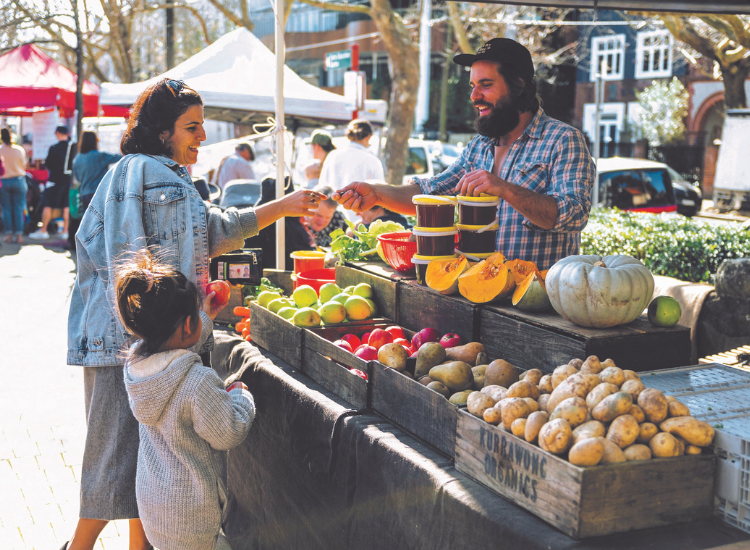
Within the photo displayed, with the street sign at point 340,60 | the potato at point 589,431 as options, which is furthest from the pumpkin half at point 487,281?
the street sign at point 340,60

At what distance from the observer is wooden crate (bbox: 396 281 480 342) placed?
2805mm

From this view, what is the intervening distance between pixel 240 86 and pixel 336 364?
24.9 ft

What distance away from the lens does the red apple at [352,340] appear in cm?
317

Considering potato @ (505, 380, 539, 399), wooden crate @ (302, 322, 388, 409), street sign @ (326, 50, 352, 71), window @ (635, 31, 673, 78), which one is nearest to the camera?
potato @ (505, 380, 539, 399)

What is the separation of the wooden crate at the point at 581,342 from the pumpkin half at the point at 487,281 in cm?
10

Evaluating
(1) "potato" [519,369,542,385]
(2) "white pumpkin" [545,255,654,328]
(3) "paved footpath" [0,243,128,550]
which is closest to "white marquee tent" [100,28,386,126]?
(3) "paved footpath" [0,243,128,550]

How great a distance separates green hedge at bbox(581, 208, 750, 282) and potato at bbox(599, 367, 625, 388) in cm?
540

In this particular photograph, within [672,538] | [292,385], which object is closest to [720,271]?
[292,385]

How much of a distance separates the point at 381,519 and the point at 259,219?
4.75 ft

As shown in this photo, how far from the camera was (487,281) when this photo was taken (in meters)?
2.71

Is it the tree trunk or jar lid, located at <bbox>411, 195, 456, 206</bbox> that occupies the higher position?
the tree trunk

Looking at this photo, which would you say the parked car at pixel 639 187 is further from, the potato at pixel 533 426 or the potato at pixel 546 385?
the potato at pixel 533 426

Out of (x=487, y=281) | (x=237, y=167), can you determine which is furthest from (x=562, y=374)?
(x=237, y=167)

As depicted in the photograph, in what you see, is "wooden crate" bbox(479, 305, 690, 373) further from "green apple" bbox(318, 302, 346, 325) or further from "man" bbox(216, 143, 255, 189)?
"man" bbox(216, 143, 255, 189)
